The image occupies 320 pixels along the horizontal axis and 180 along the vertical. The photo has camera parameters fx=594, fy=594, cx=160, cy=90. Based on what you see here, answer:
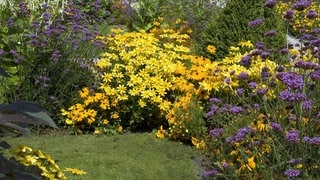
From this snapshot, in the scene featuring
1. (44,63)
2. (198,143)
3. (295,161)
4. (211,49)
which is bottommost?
(198,143)

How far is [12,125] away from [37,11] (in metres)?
7.32

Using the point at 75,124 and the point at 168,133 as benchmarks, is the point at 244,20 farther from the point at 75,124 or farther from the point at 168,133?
the point at 75,124

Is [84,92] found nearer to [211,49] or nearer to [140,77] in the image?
[140,77]

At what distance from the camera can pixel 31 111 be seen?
151 cm

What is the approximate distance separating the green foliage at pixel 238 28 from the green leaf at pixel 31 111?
6.27 meters

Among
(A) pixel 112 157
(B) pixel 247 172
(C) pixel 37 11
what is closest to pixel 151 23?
(C) pixel 37 11

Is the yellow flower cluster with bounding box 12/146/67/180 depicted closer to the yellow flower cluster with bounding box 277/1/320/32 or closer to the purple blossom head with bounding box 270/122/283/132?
the purple blossom head with bounding box 270/122/283/132

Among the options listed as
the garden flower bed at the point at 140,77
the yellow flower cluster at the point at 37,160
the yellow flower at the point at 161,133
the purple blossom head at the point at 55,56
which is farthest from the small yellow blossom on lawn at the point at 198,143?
the yellow flower cluster at the point at 37,160

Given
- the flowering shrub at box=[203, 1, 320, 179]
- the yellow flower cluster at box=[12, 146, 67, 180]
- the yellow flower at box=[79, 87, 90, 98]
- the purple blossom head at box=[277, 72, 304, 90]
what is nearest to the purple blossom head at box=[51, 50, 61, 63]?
the yellow flower at box=[79, 87, 90, 98]

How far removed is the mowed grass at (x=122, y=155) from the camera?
16.9ft

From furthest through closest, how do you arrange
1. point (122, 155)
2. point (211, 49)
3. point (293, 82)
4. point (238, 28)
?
point (238, 28)
point (211, 49)
point (122, 155)
point (293, 82)

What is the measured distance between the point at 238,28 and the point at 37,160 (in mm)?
5284

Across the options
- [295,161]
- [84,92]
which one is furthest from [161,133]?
[295,161]

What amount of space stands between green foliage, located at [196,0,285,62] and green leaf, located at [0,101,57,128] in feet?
20.6
